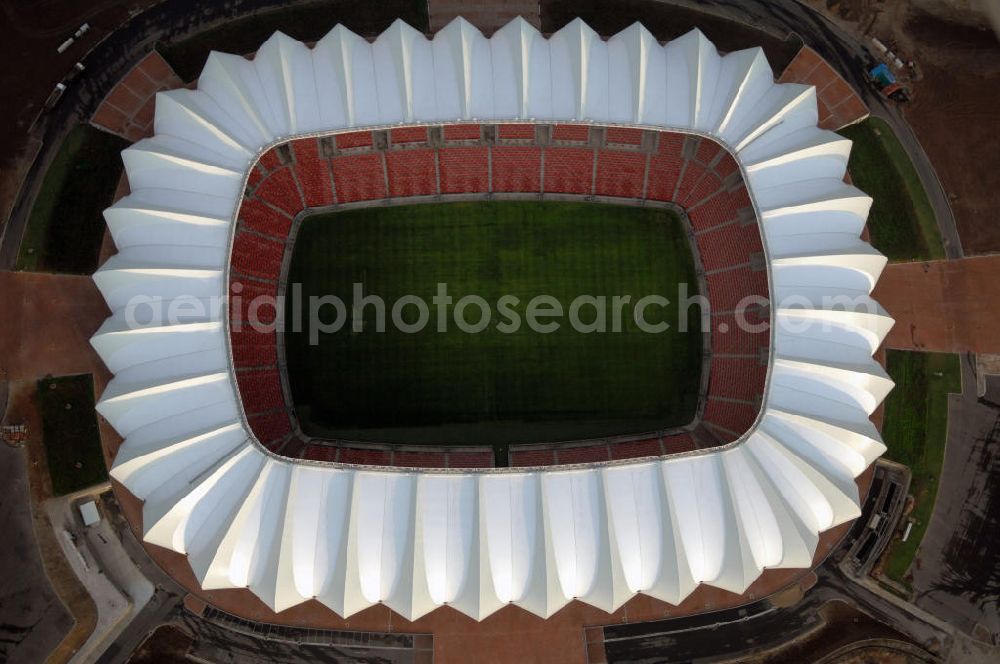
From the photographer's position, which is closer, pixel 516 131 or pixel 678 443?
pixel 516 131

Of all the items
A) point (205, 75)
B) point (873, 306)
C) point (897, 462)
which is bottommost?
point (897, 462)

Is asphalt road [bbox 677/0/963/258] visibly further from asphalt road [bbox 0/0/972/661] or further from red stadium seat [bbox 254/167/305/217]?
red stadium seat [bbox 254/167/305/217]

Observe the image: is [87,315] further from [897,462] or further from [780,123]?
[897,462]

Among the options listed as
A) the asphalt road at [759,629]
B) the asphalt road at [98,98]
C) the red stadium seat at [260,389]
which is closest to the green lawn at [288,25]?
the asphalt road at [98,98]

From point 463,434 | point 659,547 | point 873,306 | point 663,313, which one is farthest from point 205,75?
point 873,306

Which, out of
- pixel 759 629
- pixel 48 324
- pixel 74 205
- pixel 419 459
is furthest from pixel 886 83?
pixel 48 324

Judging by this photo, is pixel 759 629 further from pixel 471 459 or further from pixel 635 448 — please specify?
pixel 471 459
